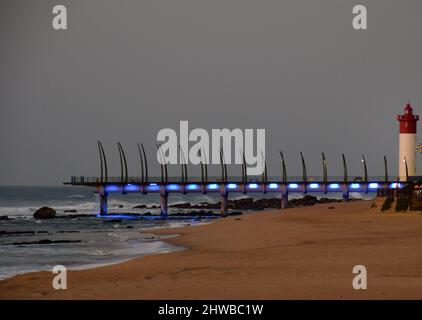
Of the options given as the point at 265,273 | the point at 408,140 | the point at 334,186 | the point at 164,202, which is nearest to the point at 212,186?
the point at 164,202

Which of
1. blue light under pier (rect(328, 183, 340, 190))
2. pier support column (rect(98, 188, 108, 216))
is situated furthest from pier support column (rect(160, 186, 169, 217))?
blue light under pier (rect(328, 183, 340, 190))

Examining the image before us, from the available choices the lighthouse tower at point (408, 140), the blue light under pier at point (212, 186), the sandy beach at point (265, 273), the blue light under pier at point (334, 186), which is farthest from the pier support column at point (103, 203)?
the sandy beach at point (265, 273)

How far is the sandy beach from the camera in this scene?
694 inches

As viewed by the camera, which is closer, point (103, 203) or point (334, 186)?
point (103, 203)

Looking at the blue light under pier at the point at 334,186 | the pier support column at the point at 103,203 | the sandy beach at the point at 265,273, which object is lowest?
the pier support column at the point at 103,203

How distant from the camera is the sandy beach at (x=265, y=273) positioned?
57.8 feet

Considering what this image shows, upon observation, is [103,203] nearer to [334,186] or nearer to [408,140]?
[334,186]

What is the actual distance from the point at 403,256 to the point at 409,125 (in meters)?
50.6

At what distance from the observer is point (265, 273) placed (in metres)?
21.1

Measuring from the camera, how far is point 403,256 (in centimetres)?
2286

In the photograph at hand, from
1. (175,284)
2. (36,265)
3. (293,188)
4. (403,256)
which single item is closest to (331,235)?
(403,256)

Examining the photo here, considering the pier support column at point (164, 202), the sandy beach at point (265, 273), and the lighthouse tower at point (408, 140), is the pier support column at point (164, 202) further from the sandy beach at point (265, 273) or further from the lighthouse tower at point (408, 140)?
the sandy beach at point (265, 273)

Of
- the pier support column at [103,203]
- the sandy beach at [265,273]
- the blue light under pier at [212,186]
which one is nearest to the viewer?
the sandy beach at [265,273]
